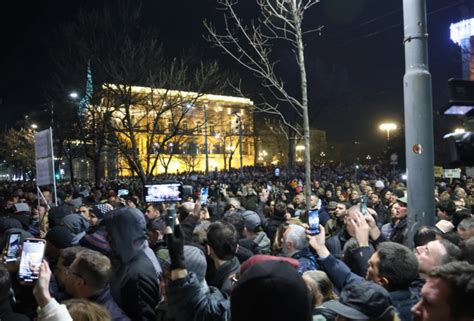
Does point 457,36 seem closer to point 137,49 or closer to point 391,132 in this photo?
point 391,132

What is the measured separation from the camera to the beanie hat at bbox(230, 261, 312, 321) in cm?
171

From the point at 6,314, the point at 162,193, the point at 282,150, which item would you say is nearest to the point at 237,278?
the point at 6,314

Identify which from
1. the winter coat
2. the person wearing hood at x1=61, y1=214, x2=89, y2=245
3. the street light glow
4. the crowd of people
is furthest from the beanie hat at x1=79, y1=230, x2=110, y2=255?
the street light glow

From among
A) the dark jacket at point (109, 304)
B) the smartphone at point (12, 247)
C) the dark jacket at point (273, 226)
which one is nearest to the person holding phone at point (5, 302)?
the dark jacket at point (109, 304)

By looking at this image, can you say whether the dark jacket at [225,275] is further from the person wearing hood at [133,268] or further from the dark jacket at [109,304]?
the dark jacket at [109,304]

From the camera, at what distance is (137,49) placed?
19.4 m

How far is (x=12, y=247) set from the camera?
4691 mm

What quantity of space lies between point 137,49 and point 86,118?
641 centimetres

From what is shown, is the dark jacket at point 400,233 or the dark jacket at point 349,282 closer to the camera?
the dark jacket at point 349,282

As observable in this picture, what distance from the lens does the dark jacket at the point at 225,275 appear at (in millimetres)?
4084

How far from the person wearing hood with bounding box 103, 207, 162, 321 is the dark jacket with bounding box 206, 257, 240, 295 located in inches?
20.9

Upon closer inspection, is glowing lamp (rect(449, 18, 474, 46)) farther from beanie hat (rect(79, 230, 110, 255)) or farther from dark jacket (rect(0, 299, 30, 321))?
dark jacket (rect(0, 299, 30, 321))

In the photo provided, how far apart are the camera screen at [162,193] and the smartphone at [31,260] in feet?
10.5

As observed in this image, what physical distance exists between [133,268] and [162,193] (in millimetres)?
3123
